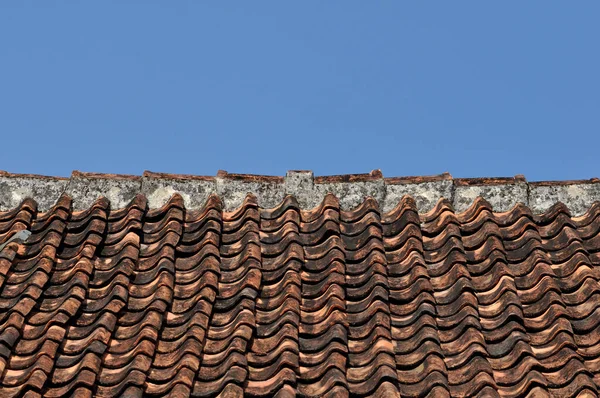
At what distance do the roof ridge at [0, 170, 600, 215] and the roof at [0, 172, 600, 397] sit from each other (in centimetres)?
3

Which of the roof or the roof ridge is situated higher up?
the roof ridge

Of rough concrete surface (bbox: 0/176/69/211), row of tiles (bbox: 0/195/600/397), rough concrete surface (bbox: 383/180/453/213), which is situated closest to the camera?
row of tiles (bbox: 0/195/600/397)

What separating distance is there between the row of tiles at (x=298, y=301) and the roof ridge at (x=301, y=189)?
0.14 metres

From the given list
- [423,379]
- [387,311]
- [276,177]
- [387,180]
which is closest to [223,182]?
[276,177]

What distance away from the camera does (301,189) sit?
27.6 feet

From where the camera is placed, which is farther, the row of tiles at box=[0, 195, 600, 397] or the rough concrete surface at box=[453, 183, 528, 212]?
the rough concrete surface at box=[453, 183, 528, 212]

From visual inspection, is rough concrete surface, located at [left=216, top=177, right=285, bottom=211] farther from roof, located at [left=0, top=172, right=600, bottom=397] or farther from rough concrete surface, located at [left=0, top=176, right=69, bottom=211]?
rough concrete surface, located at [left=0, top=176, right=69, bottom=211]

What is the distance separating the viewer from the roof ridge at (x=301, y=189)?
27.1ft

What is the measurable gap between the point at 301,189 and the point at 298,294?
1.67 m

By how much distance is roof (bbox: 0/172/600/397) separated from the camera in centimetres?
605

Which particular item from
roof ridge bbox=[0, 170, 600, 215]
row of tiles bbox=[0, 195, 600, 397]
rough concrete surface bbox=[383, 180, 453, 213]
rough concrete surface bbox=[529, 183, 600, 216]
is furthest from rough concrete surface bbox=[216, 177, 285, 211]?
rough concrete surface bbox=[529, 183, 600, 216]

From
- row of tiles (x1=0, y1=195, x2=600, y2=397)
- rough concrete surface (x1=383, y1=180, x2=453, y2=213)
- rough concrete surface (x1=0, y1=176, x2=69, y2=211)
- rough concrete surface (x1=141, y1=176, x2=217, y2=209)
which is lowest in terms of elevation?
row of tiles (x1=0, y1=195, x2=600, y2=397)

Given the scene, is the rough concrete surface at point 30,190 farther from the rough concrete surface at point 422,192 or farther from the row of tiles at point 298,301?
the rough concrete surface at point 422,192

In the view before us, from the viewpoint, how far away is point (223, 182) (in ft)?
27.8
